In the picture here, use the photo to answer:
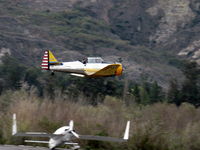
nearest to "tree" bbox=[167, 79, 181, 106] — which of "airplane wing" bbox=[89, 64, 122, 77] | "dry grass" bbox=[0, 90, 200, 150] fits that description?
"dry grass" bbox=[0, 90, 200, 150]

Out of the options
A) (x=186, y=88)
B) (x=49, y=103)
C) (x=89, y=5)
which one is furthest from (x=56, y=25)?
(x=49, y=103)

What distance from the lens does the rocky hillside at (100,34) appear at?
138625 millimetres

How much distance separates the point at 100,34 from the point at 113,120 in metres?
144

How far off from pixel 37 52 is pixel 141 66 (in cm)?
2923

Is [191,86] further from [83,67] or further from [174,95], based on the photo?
[83,67]

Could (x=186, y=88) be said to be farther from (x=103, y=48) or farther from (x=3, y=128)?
(x=103, y=48)

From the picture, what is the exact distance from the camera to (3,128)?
3241 cm

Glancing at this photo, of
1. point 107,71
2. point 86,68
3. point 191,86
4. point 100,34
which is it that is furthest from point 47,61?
point 100,34

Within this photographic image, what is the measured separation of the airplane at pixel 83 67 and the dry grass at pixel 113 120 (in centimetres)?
376

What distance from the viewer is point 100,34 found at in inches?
6905

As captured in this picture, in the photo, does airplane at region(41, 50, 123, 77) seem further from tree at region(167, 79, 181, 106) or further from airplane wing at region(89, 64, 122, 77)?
tree at region(167, 79, 181, 106)

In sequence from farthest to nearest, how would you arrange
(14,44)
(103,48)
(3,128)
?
(103,48), (14,44), (3,128)

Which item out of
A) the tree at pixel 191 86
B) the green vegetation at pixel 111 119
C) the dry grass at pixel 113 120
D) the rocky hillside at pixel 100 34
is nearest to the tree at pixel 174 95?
the tree at pixel 191 86

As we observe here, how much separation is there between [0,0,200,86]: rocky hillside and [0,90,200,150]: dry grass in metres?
90.3
